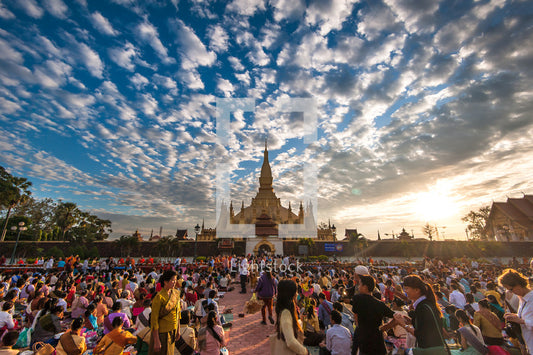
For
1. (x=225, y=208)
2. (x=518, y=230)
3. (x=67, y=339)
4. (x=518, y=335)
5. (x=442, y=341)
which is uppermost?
(x=225, y=208)

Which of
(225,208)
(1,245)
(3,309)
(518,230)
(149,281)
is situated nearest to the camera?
(3,309)

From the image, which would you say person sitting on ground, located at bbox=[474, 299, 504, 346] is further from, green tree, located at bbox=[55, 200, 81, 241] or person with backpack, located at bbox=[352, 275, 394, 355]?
green tree, located at bbox=[55, 200, 81, 241]

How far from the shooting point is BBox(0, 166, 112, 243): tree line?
34531 millimetres

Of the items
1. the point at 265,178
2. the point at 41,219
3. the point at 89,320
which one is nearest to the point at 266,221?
the point at 265,178

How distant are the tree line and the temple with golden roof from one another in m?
18.1

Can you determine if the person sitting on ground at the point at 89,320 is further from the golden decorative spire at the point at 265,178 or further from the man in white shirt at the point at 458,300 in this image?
the golden decorative spire at the point at 265,178

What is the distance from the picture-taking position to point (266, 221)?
37.3 metres

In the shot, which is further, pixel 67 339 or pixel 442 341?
pixel 67 339

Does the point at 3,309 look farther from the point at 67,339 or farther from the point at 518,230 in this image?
the point at 518,230

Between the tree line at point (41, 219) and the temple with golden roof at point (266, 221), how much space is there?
59.3 ft

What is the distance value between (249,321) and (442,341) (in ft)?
23.0

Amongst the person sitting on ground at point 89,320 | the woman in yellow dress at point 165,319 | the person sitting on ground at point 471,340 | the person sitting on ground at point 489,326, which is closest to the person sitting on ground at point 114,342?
the woman in yellow dress at point 165,319

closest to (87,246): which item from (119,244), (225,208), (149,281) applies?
(119,244)

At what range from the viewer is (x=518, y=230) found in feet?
136
